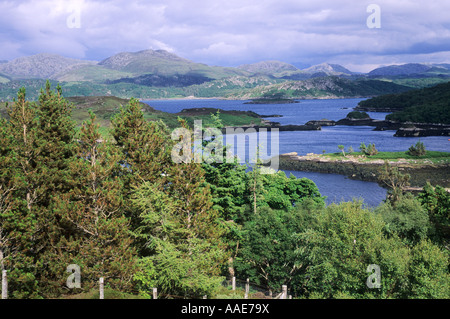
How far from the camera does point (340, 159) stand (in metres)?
119

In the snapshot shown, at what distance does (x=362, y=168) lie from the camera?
10844 cm

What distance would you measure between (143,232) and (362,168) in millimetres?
89262

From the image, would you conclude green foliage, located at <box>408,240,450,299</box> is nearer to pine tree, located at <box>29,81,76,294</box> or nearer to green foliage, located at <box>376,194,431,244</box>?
green foliage, located at <box>376,194,431,244</box>

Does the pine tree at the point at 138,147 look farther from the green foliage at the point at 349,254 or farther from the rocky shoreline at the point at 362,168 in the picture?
the rocky shoreline at the point at 362,168

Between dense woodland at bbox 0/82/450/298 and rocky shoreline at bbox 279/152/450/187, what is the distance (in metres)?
63.6

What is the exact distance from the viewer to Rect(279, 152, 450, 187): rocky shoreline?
314 feet

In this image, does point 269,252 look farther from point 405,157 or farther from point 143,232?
point 405,157

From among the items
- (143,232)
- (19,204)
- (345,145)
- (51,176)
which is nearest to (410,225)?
(143,232)

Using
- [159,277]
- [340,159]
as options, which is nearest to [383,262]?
[159,277]

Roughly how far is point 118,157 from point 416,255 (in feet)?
75.0

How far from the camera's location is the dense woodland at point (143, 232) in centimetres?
2605

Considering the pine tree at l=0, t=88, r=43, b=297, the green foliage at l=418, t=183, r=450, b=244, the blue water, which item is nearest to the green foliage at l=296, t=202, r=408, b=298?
the green foliage at l=418, t=183, r=450, b=244
